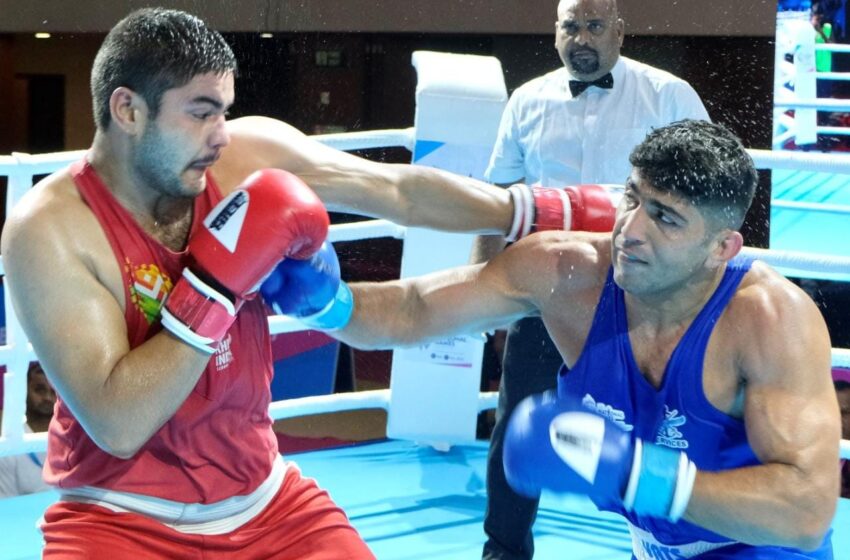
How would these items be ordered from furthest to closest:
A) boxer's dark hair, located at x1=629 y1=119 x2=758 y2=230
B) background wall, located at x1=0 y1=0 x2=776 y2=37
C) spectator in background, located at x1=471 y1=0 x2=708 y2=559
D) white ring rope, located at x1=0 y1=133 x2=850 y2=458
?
1. background wall, located at x1=0 y1=0 x2=776 y2=37
2. spectator in background, located at x1=471 y1=0 x2=708 y2=559
3. white ring rope, located at x1=0 y1=133 x2=850 y2=458
4. boxer's dark hair, located at x1=629 y1=119 x2=758 y2=230

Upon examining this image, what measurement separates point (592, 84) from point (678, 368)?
4.24ft

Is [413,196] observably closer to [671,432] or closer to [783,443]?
[671,432]

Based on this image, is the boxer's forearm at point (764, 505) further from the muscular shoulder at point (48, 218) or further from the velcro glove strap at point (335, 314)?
the muscular shoulder at point (48, 218)

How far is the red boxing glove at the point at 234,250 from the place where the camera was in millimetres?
1671

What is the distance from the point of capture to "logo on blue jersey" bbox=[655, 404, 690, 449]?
1.91 m

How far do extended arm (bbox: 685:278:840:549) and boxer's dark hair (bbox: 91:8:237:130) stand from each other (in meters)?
0.98

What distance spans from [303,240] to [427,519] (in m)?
1.48

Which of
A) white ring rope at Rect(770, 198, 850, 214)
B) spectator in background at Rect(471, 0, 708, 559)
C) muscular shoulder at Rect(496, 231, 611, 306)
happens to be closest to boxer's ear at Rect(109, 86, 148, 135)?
muscular shoulder at Rect(496, 231, 611, 306)

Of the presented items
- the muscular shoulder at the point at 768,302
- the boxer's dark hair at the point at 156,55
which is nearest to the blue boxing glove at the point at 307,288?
the boxer's dark hair at the point at 156,55

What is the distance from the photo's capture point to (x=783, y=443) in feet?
5.94

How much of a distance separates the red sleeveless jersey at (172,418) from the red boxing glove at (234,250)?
0.08m

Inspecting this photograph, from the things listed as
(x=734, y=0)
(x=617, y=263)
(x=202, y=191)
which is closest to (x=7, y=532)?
(x=202, y=191)

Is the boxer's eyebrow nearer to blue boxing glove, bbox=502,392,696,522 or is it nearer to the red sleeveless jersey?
the red sleeveless jersey

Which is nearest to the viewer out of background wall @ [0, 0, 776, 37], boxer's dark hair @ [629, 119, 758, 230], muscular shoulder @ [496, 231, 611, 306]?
boxer's dark hair @ [629, 119, 758, 230]
